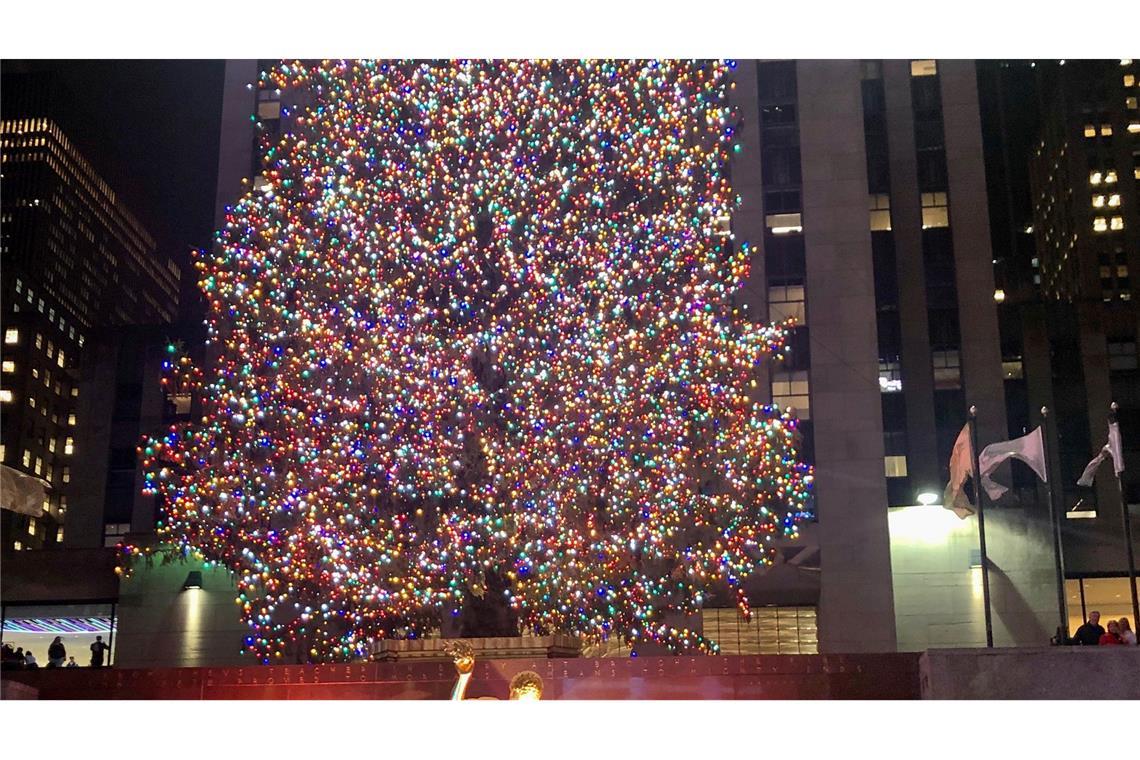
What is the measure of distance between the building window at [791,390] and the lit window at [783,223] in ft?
13.2

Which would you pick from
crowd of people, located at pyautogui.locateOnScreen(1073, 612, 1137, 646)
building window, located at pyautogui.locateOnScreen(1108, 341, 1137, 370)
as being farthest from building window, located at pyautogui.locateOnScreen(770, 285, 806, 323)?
crowd of people, located at pyautogui.locateOnScreen(1073, 612, 1137, 646)

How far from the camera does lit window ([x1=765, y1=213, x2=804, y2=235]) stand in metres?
34.7

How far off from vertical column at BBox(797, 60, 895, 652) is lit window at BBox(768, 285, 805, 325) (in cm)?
72

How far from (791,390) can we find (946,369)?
15.9 ft

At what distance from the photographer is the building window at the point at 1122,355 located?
145 feet

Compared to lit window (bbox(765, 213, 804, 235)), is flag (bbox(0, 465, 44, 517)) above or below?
below

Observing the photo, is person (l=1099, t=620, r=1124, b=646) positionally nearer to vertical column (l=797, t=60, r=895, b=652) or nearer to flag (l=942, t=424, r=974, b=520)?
flag (l=942, t=424, r=974, b=520)

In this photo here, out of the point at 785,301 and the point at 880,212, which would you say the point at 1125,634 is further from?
the point at 880,212

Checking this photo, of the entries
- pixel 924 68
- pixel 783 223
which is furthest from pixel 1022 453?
pixel 924 68

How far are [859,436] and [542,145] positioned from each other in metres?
12.5

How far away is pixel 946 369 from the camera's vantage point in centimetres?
3534

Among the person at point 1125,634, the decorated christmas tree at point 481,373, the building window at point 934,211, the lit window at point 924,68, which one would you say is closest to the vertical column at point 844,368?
the building window at point 934,211

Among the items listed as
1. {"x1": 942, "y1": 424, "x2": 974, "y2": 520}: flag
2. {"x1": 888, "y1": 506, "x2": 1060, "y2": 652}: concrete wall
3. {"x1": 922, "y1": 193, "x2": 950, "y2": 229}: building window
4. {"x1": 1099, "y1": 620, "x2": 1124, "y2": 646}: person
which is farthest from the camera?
{"x1": 922, "y1": 193, "x2": 950, "y2": 229}: building window

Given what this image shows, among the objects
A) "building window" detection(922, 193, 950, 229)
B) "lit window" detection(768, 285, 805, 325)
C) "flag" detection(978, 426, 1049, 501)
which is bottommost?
"flag" detection(978, 426, 1049, 501)
